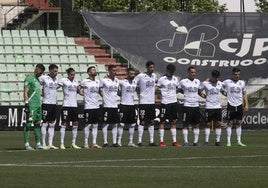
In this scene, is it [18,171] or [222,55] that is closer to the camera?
[18,171]

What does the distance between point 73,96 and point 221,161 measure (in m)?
8.21

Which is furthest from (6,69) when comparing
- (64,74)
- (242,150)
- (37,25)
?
(242,150)

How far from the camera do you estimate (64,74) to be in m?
51.7

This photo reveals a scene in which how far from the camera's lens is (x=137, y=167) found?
2167 cm

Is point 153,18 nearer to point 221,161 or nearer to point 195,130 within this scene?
point 195,130

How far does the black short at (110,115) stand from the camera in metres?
31.0

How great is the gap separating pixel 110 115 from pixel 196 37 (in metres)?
23.4

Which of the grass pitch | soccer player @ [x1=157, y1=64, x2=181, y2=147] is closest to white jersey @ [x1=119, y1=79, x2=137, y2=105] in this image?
soccer player @ [x1=157, y1=64, x2=181, y2=147]

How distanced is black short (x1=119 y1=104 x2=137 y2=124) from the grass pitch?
201 centimetres

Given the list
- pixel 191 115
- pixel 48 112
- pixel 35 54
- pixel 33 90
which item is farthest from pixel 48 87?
pixel 35 54

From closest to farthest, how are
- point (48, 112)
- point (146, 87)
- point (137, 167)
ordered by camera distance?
point (137, 167), point (48, 112), point (146, 87)

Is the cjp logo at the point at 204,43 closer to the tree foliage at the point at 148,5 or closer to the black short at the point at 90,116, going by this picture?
the tree foliage at the point at 148,5

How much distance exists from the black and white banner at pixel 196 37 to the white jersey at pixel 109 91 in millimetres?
→ 22141

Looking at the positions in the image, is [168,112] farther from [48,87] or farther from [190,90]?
[48,87]
